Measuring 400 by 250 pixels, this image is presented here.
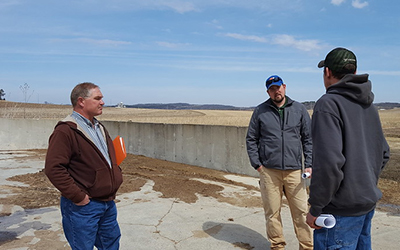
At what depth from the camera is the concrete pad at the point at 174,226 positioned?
475cm

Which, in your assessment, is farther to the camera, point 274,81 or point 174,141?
point 174,141

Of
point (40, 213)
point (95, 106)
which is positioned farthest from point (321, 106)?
point (40, 213)

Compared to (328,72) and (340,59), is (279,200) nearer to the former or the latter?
(328,72)

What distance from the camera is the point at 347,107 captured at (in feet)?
7.59

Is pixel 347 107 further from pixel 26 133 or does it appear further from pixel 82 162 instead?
pixel 26 133

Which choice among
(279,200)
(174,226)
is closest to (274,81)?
(279,200)

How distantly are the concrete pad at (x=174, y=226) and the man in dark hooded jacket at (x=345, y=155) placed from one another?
243 cm

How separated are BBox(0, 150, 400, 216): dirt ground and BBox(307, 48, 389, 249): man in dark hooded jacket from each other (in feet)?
14.3

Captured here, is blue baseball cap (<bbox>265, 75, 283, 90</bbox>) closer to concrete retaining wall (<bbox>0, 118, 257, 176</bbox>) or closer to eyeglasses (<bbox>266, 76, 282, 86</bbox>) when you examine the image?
eyeglasses (<bbox>266, 76, 282, 86</bbox>)

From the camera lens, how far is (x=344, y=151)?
7.54 feet

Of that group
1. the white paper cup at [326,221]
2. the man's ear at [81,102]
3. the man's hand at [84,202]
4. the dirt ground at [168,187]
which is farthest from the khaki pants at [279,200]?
the dirt ground at [168,187]

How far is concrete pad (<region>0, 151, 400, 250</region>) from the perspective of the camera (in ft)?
15.6

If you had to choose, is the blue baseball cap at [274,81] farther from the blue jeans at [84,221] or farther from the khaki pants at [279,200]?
the blue jeans at [84,221]

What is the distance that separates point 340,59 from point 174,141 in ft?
31.7
